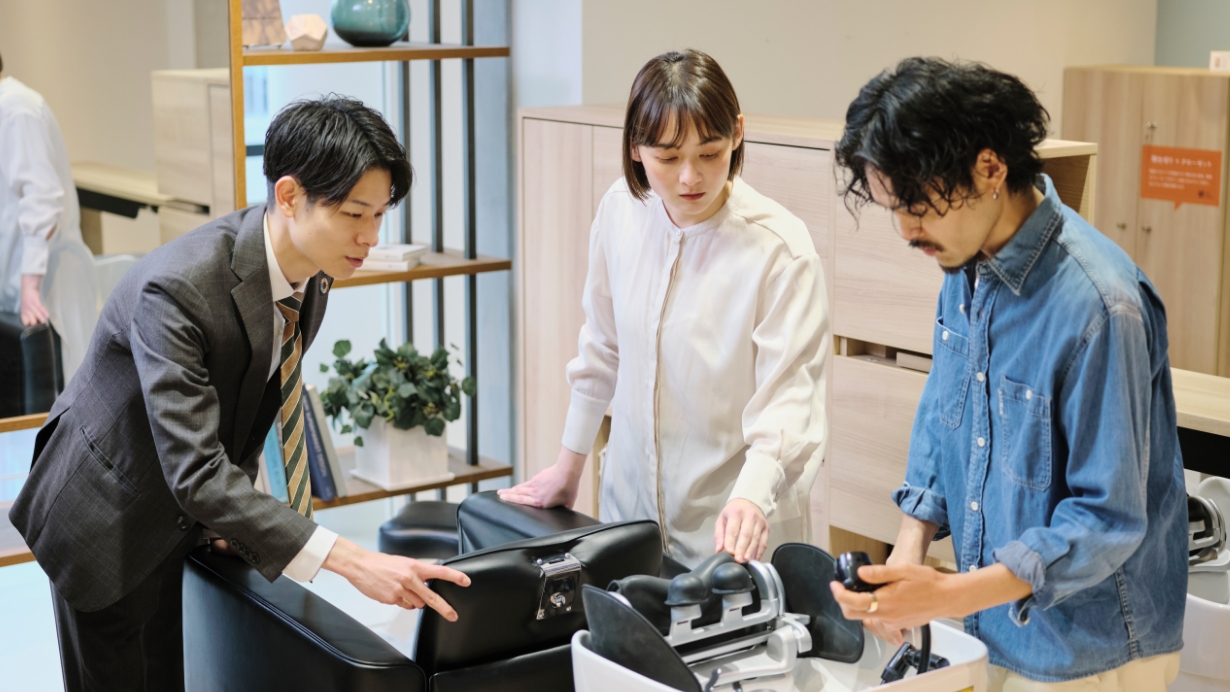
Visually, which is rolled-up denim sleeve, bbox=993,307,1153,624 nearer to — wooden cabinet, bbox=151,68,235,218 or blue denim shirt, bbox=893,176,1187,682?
blue denim shirt, bbox=893,176,1187,682

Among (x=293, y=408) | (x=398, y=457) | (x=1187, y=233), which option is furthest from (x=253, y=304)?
(x=1187, y=233)

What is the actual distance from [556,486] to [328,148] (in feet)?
2.45

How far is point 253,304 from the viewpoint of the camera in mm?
1735

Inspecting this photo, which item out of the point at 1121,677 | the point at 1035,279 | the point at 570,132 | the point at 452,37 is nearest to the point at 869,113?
the point at 1035,279

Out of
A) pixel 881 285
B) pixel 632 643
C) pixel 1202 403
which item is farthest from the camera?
pixel 881 285

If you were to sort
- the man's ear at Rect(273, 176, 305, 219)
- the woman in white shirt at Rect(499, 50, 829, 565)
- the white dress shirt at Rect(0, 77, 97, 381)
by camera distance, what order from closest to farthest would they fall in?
the man's ear at Rect(273, 176, 305, 219), the woman in white shirt at Rect(499, 50, 829, 565), the white dress shirt at Rect(0, 77, 97, 381)

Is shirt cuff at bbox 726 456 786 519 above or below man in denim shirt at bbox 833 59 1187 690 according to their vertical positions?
below

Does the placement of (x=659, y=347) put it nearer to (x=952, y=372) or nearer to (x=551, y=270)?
(x=952, y=372)

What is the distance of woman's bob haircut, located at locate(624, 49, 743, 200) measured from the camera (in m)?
1.80

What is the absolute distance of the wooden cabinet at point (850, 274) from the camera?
266 centimetres

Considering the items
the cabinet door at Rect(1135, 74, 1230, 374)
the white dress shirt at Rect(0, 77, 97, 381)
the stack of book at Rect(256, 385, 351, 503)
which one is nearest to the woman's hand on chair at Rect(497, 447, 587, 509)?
the stack of book at Rect(256, 385, 351, 503)

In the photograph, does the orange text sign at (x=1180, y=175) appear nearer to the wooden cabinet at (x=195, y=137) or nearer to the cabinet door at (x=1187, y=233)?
the cabinet door at (x=1187, y=233)

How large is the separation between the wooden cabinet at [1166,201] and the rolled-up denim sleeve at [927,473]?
3984 mm

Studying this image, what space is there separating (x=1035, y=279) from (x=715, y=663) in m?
0.55
